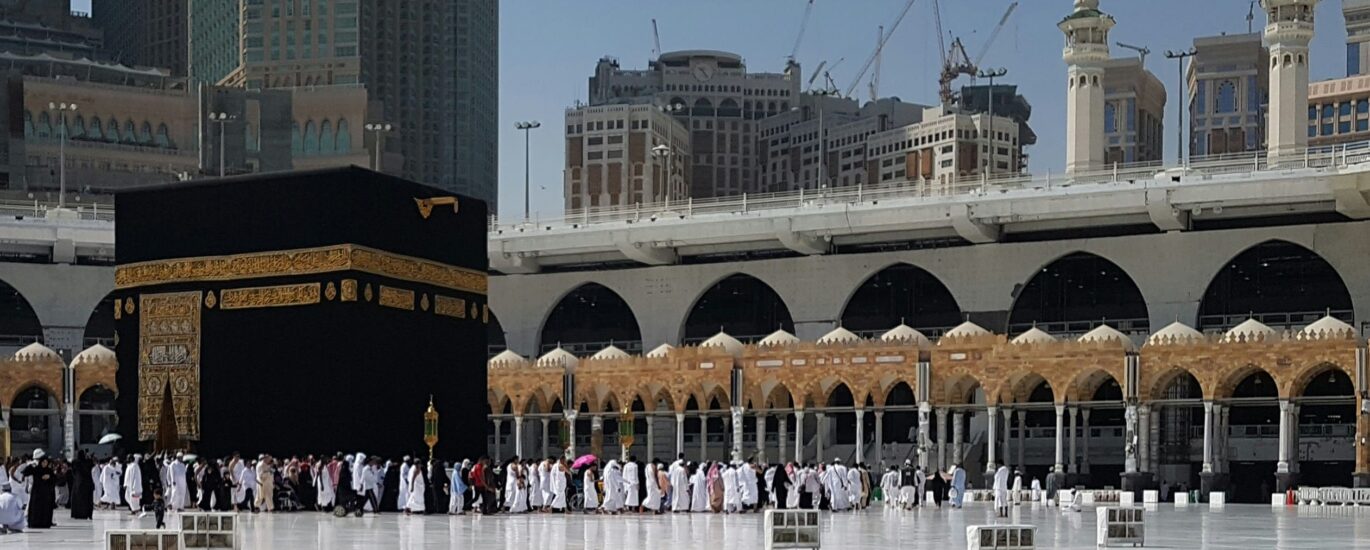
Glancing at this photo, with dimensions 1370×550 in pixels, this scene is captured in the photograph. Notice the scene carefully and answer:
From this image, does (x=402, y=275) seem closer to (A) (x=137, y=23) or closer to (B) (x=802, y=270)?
(B) (x=802, y=270)

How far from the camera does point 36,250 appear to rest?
4391cm

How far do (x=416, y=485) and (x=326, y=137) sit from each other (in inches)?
2237

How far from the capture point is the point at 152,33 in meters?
108

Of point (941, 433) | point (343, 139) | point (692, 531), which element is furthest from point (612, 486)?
point (343, 139)

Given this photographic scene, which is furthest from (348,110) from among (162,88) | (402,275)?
(402,275)

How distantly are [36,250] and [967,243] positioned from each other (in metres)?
21.0

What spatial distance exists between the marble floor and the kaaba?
1660 mm

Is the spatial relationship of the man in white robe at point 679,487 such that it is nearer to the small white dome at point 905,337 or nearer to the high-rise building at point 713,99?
the small white dome at point 905,337

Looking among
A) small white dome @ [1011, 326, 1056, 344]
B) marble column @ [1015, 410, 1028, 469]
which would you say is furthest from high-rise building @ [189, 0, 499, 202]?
small white dome @ [1011, 326, 1056, 344]

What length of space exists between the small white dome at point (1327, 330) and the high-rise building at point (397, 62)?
57988 millimetres

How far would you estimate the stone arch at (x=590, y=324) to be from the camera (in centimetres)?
4650

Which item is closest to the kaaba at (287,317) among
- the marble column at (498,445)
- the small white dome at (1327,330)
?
the marble column at (498,445)

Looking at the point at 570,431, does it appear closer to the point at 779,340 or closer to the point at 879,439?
the point at 779,340

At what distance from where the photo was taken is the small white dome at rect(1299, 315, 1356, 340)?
31.7 m
